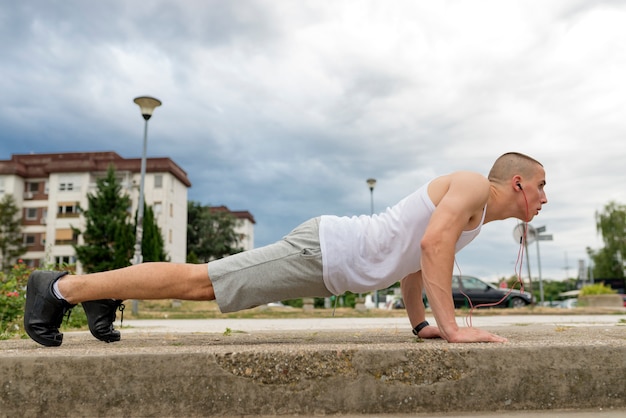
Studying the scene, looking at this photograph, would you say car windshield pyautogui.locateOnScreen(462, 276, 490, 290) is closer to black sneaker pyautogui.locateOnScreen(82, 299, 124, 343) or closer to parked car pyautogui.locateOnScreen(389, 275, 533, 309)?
parked car pyautogui.locateOnScreen(389, 275, 533, 309)

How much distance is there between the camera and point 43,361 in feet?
6.61

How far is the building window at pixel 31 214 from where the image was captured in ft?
168

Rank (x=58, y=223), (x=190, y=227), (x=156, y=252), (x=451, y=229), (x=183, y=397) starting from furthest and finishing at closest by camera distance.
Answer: (x=190, y=227), (x=58, y=223), (x=156, y=252), (x=451, y=229), (x=183, y=397)

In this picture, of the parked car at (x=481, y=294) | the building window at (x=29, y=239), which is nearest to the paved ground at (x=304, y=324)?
the parked car at (x=481, y=294)

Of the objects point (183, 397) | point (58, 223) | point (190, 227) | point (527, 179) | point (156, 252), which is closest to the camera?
point (183, 397)

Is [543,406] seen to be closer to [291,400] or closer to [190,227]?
[291,400]

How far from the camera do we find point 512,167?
9.43 feet

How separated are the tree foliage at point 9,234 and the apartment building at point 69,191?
4.13 ft

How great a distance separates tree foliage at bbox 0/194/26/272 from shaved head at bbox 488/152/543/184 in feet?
171

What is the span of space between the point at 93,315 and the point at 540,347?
7.11ft

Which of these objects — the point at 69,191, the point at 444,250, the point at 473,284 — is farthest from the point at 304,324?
the point at 69,191

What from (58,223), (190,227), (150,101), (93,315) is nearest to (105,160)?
(58,223)

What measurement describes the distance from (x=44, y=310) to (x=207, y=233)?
188ft

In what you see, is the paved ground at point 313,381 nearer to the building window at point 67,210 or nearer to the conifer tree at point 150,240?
the conifer tree at point 150,240
